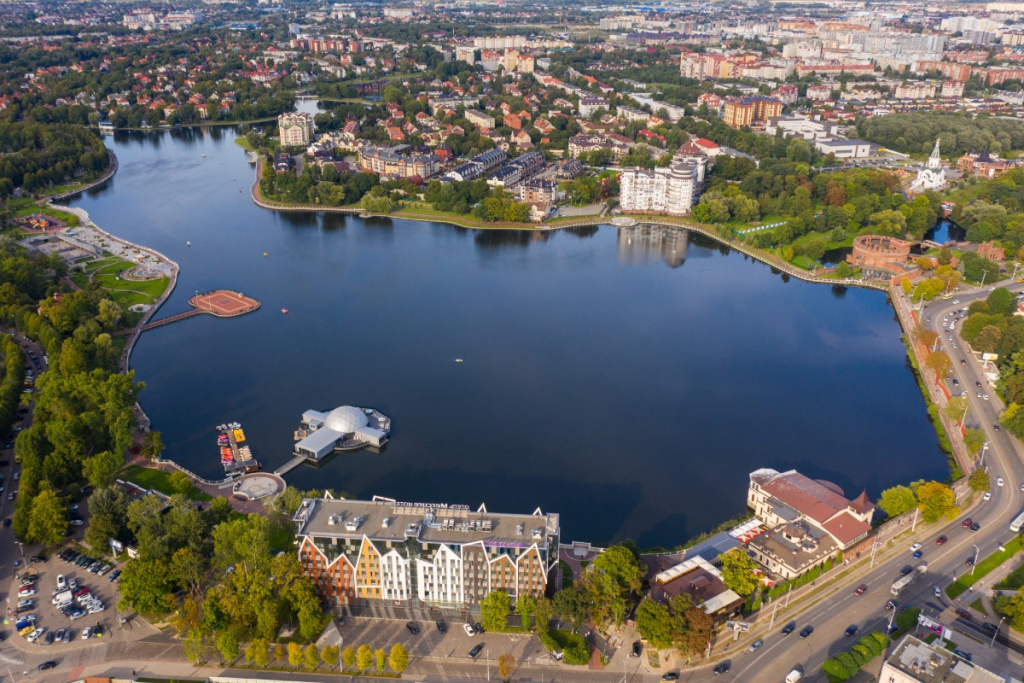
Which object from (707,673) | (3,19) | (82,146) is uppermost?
(3,19)

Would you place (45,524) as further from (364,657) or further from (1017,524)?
(1017,524)

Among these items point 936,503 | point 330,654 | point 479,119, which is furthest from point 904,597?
point 479,119

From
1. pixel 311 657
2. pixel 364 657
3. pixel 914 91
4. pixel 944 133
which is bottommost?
pixel 311 657

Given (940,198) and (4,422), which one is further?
(940,198)

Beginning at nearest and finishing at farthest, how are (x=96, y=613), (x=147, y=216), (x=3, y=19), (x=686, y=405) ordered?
1. (x=96, y=613)
2. (x=686, y=405)
3. (x=147, y=216)
4. (x=3, y=19)

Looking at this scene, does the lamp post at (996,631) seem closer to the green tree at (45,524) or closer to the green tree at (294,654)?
the green tree at (294,654)

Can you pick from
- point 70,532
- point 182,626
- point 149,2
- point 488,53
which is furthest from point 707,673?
point 149,2

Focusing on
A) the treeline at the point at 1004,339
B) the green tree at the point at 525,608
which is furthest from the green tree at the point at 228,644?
the treeline at the point at 1004,339

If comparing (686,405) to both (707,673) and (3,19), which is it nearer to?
(707,673)
